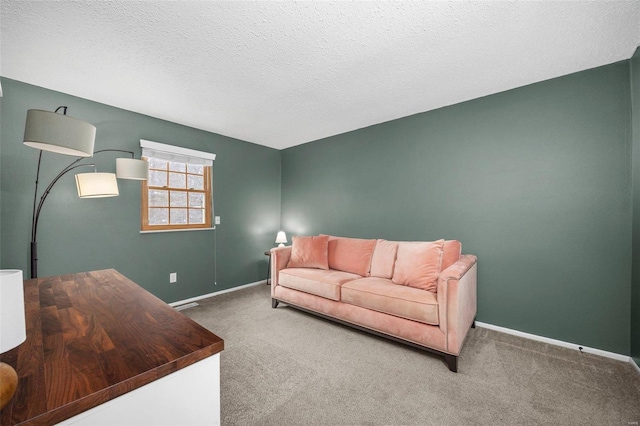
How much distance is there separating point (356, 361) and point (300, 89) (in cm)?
261

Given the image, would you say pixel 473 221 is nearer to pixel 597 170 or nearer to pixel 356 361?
pixel 597 170

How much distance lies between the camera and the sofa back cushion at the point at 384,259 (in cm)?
290

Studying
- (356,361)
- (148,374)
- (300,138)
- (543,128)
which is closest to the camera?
(148,374)

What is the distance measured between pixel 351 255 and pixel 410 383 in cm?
162

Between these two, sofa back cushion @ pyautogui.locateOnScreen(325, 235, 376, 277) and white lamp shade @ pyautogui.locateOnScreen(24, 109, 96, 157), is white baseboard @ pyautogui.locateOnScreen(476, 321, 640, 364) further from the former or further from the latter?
white lamp shade @ pyautogui.locateOnScreen(24, 109, 96, 157)

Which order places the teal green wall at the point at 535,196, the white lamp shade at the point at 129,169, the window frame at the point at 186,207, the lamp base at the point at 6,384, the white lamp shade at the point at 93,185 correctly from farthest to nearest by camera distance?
1. the window frame at the point at 186,207
2. the white lamp shade at the point at 129,169
3. the teal green wall at the point at 535,196
4. the white lamp shade at the point at 93,185
5. the lamp base at the point at 6,384

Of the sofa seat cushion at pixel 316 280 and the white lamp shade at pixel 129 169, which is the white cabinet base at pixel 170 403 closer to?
the sofa seat cushion at pixel 316 280

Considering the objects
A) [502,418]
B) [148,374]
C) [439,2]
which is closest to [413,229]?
[502,418]

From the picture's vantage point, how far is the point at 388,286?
2.49 m

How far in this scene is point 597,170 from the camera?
225 cm

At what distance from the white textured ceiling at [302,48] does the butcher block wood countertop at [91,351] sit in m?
1.77

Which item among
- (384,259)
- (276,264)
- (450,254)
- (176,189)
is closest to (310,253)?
(276,264)

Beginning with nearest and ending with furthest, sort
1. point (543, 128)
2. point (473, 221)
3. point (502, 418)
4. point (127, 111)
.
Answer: point (502, 418) < point (543, 128) < point (473, 221) < point (127, 111)

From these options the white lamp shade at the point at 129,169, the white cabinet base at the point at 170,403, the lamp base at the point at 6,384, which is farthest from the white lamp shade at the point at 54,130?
the white lamp shade at the point at 129,169
